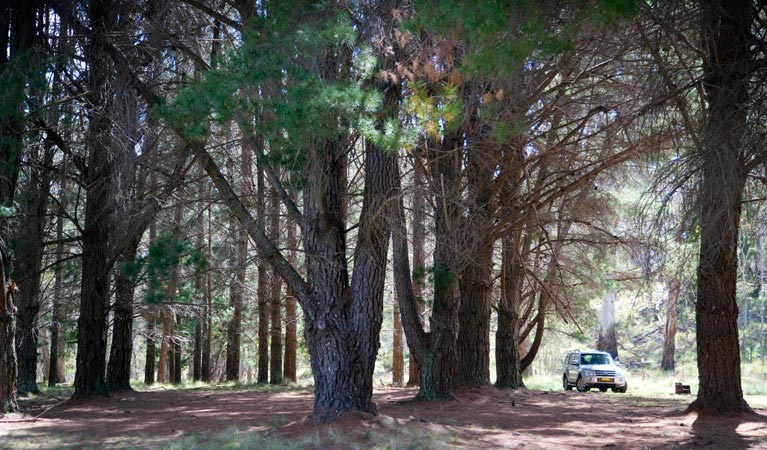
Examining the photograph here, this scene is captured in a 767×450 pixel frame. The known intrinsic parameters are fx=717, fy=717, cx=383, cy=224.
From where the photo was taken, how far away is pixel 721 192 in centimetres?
749

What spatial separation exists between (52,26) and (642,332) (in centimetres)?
4992

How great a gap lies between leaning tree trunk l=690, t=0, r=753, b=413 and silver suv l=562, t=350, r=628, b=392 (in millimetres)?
12630

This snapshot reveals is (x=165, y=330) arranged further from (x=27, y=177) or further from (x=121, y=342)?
(x=27, y=177)

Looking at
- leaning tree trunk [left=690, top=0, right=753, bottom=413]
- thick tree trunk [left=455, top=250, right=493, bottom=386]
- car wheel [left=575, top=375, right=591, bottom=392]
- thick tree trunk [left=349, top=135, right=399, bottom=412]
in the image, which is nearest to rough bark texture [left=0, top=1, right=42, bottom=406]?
thick tree trunk [left=349, top=135, right=399, bottom=412]

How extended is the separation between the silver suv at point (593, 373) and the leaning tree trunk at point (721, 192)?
12.6 metres

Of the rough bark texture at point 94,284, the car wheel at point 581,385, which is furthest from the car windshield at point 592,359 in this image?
the rough bark texture at point 94,284

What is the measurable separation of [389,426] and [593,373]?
1583 centimetres

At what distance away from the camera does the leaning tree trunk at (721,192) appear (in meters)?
7.61

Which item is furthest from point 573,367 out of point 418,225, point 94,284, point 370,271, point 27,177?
point 27,177

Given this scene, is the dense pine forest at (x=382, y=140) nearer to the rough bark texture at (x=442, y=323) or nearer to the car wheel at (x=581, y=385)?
the rough bark texture at (x=442, y=323)

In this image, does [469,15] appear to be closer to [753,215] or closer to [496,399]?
[753,215]

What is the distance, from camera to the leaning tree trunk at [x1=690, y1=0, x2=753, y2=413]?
761cm

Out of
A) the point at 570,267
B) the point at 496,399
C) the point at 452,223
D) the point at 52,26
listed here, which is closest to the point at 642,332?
the point at 570,267

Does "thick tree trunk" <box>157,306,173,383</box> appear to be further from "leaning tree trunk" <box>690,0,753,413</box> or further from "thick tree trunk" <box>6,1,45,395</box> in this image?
"leaning tree trunk" <box>690,0,753,413</box>
